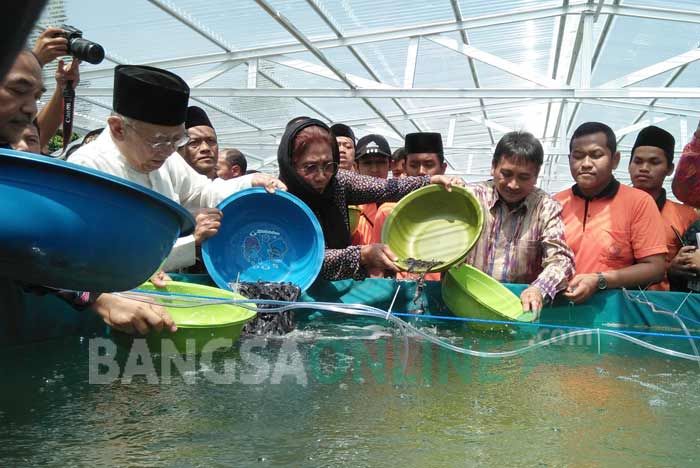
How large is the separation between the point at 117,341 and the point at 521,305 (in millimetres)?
1659

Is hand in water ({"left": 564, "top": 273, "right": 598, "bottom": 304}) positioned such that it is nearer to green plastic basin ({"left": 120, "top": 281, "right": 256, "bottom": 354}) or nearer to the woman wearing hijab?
the woman wearing hijab

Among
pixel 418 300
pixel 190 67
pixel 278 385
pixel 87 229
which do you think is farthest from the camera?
pixel 190 67

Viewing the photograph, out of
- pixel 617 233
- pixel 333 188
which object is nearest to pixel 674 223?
pixel 617 233

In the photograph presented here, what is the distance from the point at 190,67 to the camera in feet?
27.3

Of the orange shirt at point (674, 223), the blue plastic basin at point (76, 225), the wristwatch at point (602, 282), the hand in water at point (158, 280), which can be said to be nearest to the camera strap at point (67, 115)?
the hand in water at point (158, 280)

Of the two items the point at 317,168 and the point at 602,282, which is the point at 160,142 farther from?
the point at 602,282

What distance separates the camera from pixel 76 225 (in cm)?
136

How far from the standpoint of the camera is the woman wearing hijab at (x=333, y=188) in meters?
2.93

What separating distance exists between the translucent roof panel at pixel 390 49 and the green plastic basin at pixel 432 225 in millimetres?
3779

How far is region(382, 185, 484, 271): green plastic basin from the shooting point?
10.2 feet

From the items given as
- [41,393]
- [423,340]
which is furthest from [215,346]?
[423,340]

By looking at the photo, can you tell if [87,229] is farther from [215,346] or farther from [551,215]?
[551,215]

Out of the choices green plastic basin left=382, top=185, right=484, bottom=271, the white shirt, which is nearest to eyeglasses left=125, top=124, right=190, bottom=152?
the white shirt

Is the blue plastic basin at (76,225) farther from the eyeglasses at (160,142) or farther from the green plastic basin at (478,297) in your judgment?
the green plastic basin at (478,297)
